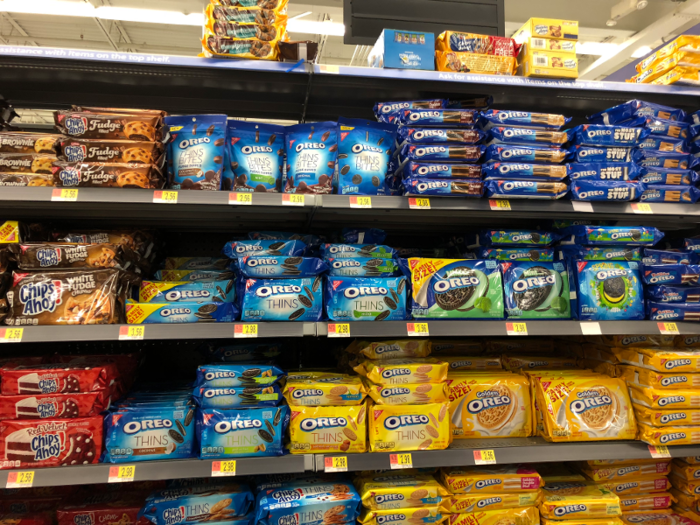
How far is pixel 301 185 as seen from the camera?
5.74 feet

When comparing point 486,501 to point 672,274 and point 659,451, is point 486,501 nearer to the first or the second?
point 659,451

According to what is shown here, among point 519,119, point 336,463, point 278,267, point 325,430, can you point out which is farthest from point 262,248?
point 519,119

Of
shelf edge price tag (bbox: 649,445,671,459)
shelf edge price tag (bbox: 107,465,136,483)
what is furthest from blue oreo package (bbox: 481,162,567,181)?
shelf edge price tag (bbox: 107,465,136,483)

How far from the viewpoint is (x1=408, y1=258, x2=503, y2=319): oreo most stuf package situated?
1778 mm

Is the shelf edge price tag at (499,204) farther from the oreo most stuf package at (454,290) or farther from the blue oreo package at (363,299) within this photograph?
the blue oreo package at (363,299)

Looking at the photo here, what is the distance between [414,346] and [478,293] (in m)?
0.38

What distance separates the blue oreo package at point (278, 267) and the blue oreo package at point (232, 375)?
0.39 meters

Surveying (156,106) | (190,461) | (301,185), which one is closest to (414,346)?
(301,185)

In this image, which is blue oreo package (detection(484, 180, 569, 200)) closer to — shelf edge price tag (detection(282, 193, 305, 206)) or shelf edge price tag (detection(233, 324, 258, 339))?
shelf edge price tag (detection(282, 193, 305, 206))

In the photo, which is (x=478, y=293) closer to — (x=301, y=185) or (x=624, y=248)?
(x=624, y=248)

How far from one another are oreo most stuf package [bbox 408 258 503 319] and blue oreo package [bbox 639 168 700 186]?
897 mm

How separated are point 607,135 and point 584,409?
126cm

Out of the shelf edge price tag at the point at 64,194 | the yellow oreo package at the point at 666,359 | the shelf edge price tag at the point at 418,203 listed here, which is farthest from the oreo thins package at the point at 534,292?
the shelf edge price tag at the point at 64,194

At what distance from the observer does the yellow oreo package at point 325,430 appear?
1664 millimetres
